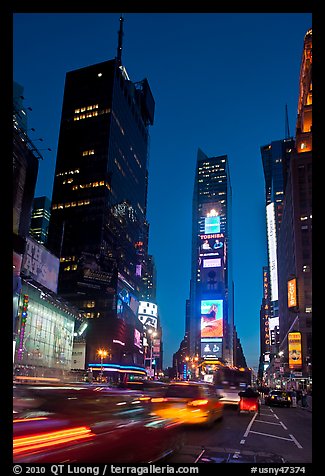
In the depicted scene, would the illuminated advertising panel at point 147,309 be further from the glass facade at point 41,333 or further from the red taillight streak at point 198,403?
the red taillight streak at point 198,403

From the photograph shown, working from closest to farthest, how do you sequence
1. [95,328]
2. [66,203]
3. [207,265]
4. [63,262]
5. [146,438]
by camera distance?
[146,438] < [95,328] < [63,262] < [66,203] < [207,265]

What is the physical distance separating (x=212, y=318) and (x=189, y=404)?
5459 inches

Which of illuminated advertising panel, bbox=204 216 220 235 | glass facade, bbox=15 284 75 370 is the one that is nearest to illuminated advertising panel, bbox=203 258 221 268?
illuminated advertising panel, bbox=204 216 220 235

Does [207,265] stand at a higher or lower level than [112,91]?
lower

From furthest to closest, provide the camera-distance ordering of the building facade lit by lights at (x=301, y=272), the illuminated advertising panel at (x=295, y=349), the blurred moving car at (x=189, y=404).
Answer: the building facade lit by lights at (x=301, y=272) → the illuminated advertising panel at (x=295, y=349) → the blurred moving car at (x=189, y=404)

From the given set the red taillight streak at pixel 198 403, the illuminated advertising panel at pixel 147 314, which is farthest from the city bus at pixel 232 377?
the illuminated advertising panel at pixel 147 314

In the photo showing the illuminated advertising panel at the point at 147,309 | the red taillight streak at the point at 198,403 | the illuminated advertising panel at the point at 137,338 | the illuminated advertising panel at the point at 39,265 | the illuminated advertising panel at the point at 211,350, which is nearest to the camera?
the red taillight streak at the point at 198,403

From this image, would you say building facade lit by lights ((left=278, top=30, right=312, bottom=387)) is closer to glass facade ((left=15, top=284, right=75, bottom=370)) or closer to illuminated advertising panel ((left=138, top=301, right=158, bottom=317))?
glass facade ((left=15, top=284, right=75, bottom=370))

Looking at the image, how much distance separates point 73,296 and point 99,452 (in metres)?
116

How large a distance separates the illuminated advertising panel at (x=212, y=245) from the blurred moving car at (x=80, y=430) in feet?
527

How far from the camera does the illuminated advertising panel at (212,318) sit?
146 metres

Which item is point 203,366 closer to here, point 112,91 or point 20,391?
point 112,91
